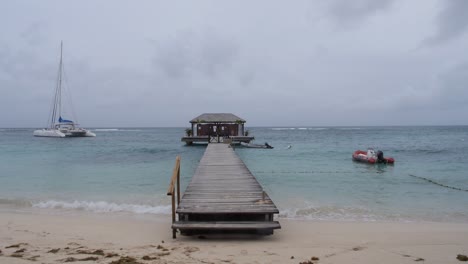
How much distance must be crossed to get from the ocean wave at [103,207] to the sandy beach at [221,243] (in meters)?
1.27

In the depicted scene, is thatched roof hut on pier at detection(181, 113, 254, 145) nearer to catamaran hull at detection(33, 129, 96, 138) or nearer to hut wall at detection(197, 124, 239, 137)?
hut wall at detection(197, 124, 239, 137)

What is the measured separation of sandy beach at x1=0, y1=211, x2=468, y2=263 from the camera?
523 centimetres

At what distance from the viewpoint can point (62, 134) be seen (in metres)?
60.2

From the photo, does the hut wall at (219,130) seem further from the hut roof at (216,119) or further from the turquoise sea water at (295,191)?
the turquoise sea water at (295,191)

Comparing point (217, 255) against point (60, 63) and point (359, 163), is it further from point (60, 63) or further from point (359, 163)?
point (60, 63)

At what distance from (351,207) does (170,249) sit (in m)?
6.57

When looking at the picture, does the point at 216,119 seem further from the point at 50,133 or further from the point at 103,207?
the point at 50,133

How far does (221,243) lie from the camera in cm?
603

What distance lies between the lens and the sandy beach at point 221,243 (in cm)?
523

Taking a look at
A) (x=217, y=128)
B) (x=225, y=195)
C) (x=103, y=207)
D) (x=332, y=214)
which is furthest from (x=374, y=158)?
(x=103, y=207)

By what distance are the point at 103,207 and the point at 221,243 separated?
5.75 metres

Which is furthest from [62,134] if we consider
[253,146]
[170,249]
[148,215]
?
[170,249]

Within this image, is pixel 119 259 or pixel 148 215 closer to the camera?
pixel 119 259

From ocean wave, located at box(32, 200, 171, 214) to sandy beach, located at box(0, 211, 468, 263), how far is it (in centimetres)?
127
